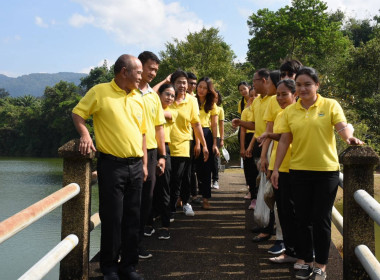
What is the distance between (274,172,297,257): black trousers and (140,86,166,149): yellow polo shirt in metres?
1.19

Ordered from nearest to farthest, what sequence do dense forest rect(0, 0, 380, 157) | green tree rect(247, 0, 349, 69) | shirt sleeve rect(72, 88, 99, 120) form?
shirt sleeve rect(72, 88, 99, 120) < dense forest rect(0, 0, 380, 157) < green tree rect(247, 0, 349, 69)

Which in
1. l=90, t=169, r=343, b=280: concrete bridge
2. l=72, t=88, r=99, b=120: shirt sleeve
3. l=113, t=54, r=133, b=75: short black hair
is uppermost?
l=113, t=54, r=133, b=75: short black hair

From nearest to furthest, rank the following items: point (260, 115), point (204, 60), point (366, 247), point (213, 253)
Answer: point (366, 247), point (213, 253), point (260, 115), point (204, 60)

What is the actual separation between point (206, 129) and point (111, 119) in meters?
3.20

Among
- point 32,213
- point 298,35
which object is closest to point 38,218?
point 32,213

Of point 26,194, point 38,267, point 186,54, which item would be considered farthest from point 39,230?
point 186,54

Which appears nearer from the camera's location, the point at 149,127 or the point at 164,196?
the point at 149,127

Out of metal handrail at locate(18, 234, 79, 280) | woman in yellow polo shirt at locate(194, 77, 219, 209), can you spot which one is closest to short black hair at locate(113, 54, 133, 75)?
metal handrail at locate(18, 234, 79, 280)

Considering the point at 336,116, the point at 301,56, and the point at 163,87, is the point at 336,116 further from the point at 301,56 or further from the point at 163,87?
the point at 301,56

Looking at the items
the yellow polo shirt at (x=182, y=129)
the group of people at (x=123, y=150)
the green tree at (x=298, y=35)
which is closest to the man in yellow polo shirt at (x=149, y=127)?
the group of people at (x=123, y=150)

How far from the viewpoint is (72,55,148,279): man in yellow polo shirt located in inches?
124

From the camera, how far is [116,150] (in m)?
3.14

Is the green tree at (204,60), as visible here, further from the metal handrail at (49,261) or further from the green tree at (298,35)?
the metal handrail at (49,261)

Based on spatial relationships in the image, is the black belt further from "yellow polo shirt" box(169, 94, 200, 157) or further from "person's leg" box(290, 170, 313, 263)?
"yellow polo shirt" box(169, 94, 200, 157)
